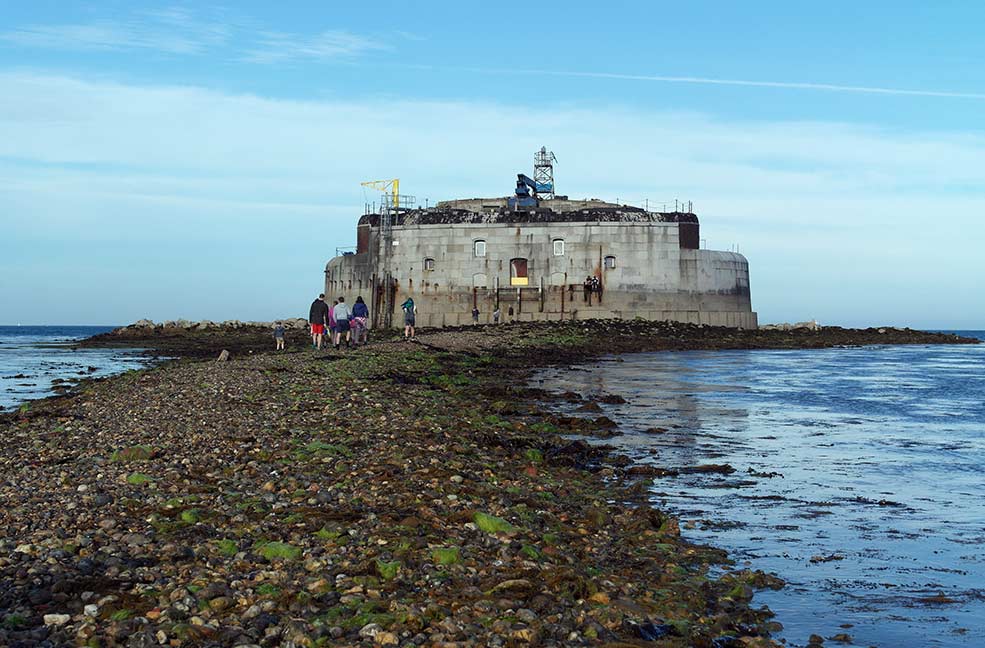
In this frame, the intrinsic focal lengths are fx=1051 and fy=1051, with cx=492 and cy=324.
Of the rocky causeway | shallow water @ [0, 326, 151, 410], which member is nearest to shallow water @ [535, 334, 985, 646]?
the rocky causeway

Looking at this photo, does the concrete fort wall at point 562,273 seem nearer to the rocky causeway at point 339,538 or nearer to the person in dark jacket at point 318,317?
the person in dark jacket at point 318,317

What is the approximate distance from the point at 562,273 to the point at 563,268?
0.95 feet

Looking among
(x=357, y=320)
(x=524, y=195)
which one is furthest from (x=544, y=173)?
(x=357, y=320)

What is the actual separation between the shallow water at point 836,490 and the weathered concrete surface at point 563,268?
2948 centimetres

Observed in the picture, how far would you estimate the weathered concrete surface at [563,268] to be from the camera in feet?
192

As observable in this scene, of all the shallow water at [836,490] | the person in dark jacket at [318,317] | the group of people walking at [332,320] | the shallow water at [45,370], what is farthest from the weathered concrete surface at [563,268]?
the shallow water at [836,490]

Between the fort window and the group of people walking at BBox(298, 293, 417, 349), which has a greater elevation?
the fort window

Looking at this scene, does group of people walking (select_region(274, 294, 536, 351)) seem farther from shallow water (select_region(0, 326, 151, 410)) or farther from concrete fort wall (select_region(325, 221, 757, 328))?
concrete fort wall (select_region(325, 221, 757, 328))

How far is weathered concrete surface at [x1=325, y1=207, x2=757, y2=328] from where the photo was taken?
192ft

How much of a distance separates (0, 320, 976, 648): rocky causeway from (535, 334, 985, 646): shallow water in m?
0.51

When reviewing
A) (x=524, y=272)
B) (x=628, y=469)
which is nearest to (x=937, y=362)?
(x=524, y=272)

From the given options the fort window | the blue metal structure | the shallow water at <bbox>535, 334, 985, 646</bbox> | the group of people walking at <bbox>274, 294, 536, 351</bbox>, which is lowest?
the shallow water at <bbox>535, 334, 985, 646</bbox>

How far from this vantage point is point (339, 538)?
803 cm

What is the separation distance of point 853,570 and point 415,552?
3.55 meters
